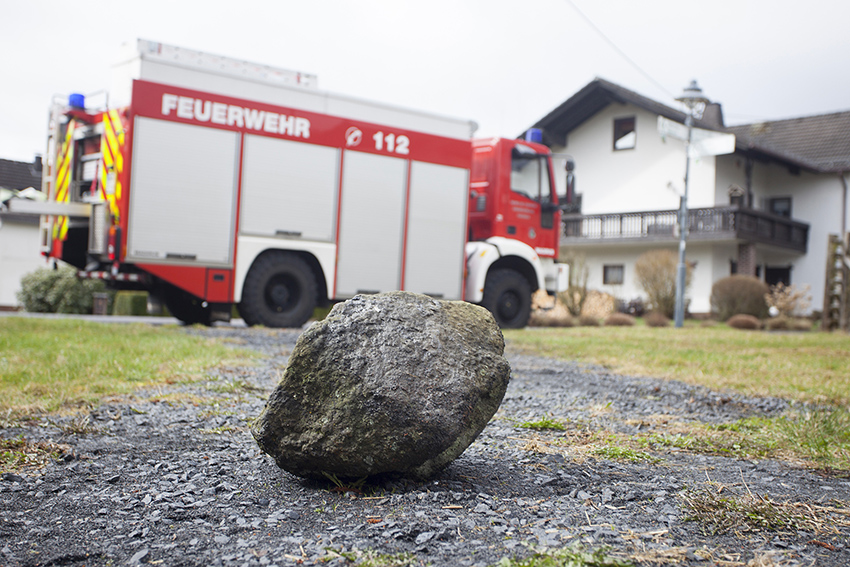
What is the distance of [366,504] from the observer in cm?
A: 269

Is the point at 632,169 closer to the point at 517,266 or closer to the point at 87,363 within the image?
the point at 517,266

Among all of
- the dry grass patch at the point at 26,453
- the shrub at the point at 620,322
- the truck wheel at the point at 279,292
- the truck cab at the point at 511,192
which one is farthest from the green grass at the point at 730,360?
the shrub at the point at 620,322

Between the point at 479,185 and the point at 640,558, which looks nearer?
the point at 640,558

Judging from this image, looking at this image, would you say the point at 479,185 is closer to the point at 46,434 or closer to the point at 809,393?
the point at 809,393

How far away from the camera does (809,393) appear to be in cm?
589

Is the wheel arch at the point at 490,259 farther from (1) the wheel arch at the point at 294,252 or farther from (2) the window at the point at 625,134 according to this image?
(2) the window at the point at 625,134

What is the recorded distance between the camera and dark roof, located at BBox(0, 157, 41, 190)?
1950 cm

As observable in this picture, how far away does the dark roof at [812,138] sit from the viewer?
28672mm

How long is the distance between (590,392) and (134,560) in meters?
Result: 4.13

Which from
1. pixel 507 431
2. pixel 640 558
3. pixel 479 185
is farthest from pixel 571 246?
pixel 640 558

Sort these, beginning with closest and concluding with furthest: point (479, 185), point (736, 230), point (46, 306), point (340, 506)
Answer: point (340, 506) → point (479, 185) → point (46, 306) → point (736, 230)

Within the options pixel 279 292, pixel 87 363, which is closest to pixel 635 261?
pixel 279 292

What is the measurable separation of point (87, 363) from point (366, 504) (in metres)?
4.11

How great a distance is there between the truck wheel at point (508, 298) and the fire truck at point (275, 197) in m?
0.03
